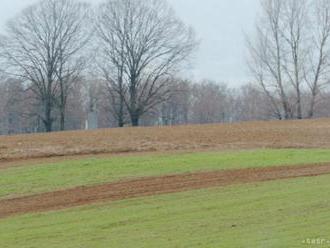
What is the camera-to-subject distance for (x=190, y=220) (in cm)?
1046

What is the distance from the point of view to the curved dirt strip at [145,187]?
14.9 metres

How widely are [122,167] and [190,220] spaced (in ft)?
38.2

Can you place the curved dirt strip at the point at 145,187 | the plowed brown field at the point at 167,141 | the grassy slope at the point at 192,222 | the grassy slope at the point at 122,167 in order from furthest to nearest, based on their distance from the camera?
→ 1. the plowed brown field at the point at 167,141
2. the grassy slope at the point at 122,167
3. the curved dirt strip at the point at 145,187
4. the grassy slope at the point at 192,222

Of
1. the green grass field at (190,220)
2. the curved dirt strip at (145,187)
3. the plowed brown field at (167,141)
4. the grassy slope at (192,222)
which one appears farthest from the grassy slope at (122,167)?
the grassy slope at (192,222)

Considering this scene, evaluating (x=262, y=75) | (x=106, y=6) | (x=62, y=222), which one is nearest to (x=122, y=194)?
(x=62, y=222)

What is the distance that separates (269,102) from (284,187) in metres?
56.5

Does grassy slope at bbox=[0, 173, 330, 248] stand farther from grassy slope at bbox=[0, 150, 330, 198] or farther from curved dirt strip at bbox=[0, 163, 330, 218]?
grassy slope at bbox=[0, 150, 330, 198]

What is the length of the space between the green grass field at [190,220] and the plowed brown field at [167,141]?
1081 cm

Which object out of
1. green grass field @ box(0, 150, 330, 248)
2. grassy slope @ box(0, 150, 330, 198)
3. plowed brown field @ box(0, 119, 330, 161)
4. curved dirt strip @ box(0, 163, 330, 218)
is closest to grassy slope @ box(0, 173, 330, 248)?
green grass field @ box(0, 150, 330, 248)

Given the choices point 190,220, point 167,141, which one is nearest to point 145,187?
point 190,220

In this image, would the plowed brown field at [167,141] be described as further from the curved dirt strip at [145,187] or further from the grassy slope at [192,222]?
the grassy slope at [192,222]

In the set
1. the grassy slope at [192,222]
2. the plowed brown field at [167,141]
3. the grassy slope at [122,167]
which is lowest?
the grassy slope at [192,222]

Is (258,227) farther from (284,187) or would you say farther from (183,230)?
(284,187)

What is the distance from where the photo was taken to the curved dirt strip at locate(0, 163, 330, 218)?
14922mm
